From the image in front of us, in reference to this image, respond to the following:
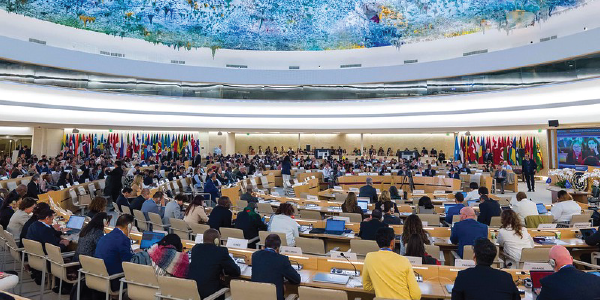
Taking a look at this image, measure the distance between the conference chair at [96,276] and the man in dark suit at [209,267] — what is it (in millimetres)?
1108

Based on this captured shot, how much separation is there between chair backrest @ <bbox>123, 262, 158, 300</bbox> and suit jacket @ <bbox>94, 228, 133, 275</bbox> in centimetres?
33

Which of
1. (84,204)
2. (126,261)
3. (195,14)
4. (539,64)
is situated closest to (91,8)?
(195,14)

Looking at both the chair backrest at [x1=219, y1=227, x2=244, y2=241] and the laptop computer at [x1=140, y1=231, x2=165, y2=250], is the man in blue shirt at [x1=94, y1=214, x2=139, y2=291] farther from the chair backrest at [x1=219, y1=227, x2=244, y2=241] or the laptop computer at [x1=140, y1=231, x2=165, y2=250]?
the chair backrest at [x1=219, y1=227, x2=244, y2=241]

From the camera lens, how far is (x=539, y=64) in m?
17.0

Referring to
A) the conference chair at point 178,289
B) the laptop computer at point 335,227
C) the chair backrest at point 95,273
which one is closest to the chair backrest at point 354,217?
the laptop computer at point 335,227

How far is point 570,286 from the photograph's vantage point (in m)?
3.15

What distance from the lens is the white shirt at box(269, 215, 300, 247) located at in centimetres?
595

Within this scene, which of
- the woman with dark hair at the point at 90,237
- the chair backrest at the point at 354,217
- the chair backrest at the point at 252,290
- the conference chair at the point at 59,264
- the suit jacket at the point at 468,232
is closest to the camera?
the chair backrest at the point at 252,290

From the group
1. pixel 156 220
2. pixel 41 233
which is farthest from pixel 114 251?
pixel 156 220

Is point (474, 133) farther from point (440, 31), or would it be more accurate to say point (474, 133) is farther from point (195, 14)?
point (195, 14)

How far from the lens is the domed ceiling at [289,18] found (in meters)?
18.2

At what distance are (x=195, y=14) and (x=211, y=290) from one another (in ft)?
63.8

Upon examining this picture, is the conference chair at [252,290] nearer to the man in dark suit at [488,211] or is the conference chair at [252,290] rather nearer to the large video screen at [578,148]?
the man in dark suit at [488,211]

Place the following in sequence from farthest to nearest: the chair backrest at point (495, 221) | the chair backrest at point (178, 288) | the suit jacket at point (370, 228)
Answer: the chair backrest at point (495, 221) → the suit jacket at point (370, 228) → the chair backrest at point (178, 288)
